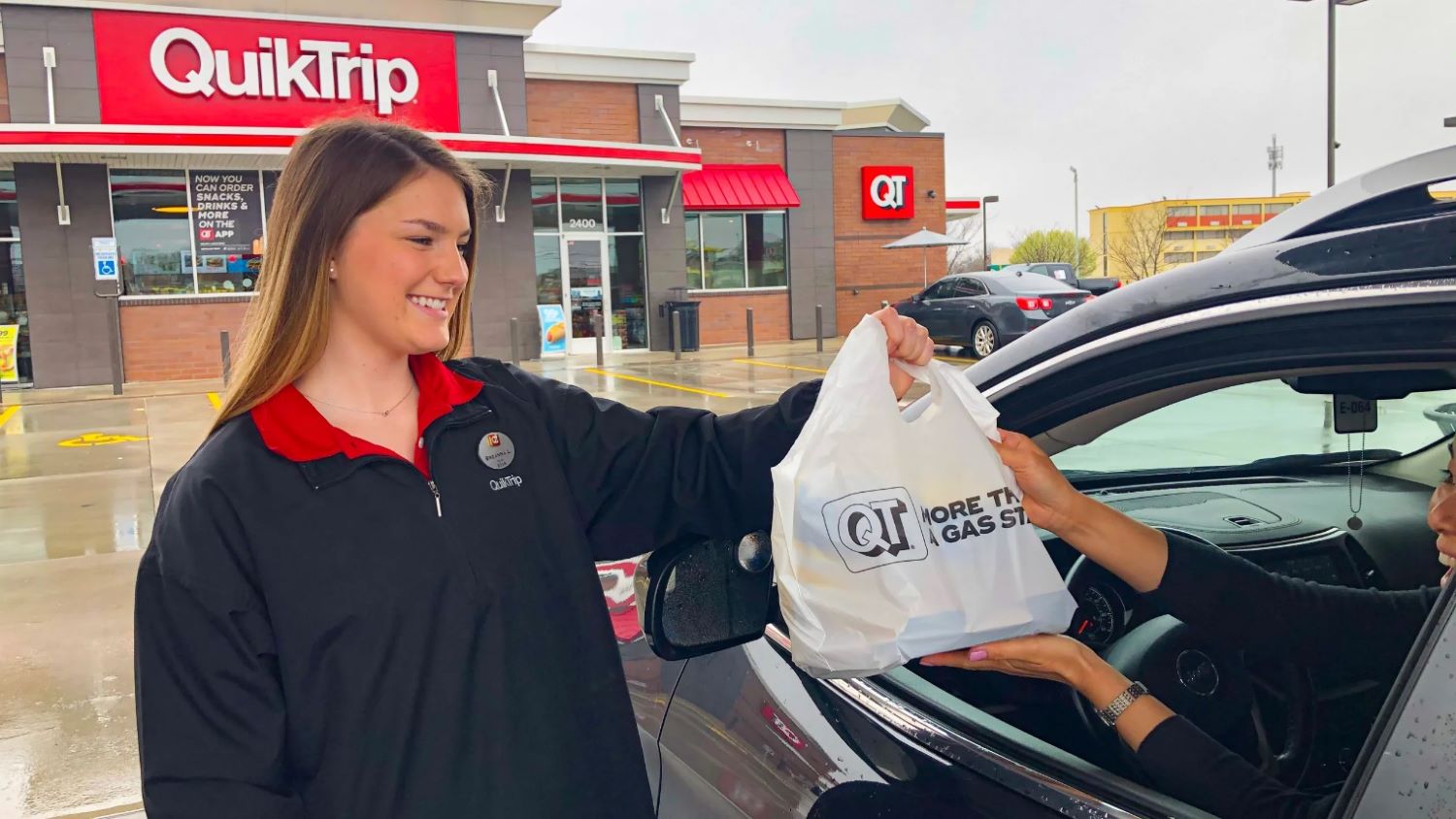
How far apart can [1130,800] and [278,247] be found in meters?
1.40

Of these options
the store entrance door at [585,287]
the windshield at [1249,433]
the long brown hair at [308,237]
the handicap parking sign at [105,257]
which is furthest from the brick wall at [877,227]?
the long brown hair at [308,237]

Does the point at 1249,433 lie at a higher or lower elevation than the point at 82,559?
higher

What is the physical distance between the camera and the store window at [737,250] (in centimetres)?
2453

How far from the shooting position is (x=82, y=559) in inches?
282

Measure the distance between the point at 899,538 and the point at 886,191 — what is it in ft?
86.9

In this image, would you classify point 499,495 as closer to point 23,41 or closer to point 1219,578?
point 1219,578

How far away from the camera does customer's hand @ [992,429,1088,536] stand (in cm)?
155

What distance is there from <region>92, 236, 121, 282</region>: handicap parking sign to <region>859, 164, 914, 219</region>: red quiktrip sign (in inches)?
646

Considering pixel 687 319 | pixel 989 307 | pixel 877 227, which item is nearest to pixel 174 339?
pixel 687 319

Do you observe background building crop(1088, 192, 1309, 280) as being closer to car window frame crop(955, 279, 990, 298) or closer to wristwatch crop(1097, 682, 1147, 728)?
car window frame crop(955, 279, 990, 298)

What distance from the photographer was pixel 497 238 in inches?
818

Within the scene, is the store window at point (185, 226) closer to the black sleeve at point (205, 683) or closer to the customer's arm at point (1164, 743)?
the black sleeve at point (205, 683)

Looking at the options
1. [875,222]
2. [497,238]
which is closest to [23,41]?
[497,238]

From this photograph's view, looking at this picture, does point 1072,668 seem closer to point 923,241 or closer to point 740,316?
point 740,316
